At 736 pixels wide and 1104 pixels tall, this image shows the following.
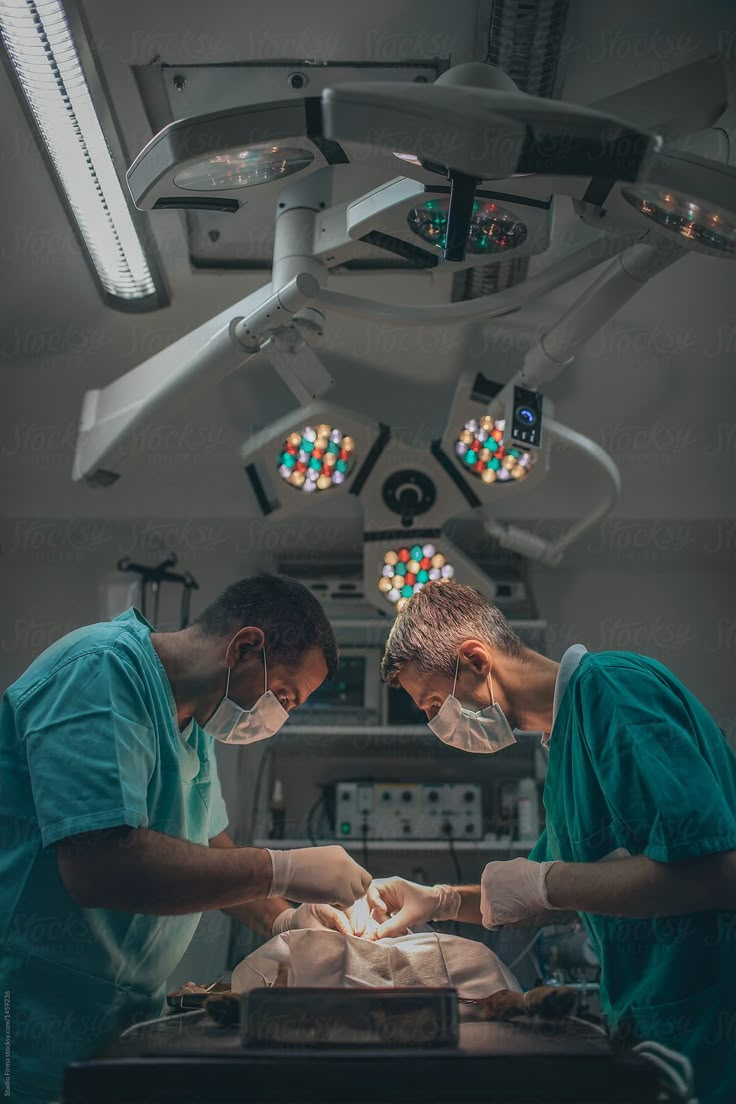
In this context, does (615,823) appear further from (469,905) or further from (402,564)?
(402,564)

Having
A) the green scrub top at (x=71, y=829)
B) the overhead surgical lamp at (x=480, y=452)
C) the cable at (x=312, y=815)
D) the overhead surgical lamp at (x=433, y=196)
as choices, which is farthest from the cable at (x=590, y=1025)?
the cable at (x=312, y=815)

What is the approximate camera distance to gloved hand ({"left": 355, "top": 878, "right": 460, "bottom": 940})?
194cm

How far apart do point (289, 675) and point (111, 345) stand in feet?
6.78

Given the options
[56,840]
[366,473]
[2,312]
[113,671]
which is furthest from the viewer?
[2,312]

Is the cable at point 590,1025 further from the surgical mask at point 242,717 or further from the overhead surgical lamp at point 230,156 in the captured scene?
the overhead surgical lamp at point 230,156

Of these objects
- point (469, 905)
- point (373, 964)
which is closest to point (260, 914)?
point (469, 905)

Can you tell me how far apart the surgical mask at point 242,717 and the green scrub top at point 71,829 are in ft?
0.57

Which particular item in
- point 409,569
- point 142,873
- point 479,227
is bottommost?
point 409,569

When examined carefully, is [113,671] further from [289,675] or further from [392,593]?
[392,593]

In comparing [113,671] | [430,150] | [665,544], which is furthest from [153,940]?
[665,544]

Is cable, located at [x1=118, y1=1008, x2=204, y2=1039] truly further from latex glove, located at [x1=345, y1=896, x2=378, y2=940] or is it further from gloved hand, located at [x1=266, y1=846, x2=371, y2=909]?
latex glove, located at [x1=345, y1=896, x2=378, y2=940]

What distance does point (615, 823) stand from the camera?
163 cm

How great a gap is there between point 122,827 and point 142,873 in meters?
0.08

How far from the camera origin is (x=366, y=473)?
3.11 metres
